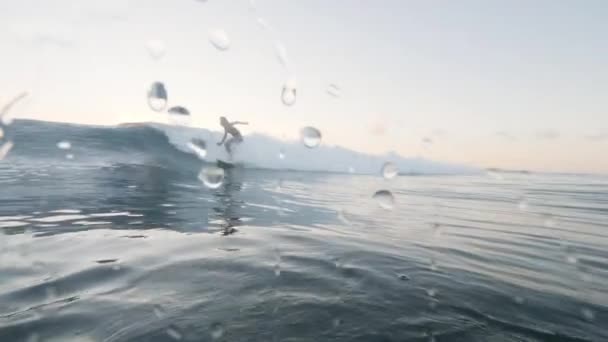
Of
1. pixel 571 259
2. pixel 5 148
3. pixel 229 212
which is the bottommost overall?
pixel 229 212

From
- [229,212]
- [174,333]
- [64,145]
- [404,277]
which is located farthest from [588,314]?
[64,145]

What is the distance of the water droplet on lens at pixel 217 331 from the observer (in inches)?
75.2

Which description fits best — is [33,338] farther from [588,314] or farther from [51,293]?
[588,314]

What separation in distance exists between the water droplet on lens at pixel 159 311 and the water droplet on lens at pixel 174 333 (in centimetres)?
18

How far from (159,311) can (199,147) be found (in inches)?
904

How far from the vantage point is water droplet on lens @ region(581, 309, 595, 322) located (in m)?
2.45

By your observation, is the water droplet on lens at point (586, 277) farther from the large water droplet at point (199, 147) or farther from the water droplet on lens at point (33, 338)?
the large water droplet at point (199, 147)

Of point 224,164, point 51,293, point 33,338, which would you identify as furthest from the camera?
point 224,164

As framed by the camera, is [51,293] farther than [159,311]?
Yes

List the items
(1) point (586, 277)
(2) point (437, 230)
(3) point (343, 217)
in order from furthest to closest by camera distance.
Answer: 1. (3) point (343, 217)
2. (2) point (437, 230)
3. (1) point (586, 277)

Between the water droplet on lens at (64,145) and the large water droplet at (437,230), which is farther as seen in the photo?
the water droplet on lens at (64,145)

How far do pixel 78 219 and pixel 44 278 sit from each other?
292 cm

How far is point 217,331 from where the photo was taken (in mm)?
1961

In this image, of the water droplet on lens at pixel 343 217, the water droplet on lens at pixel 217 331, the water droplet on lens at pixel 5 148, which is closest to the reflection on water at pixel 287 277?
the water droplet on lens at pixel 217 331
